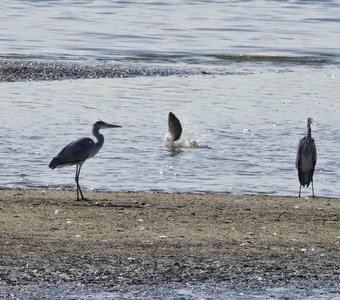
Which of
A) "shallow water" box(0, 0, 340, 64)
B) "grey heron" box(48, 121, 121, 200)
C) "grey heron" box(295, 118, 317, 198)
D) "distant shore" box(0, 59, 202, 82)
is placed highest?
"grey heron" box(48, 121, 121, 200)

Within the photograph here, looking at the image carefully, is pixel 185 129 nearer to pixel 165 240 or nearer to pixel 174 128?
pixel 174 128

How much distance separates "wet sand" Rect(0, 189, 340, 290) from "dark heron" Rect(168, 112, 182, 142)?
542 centimetres

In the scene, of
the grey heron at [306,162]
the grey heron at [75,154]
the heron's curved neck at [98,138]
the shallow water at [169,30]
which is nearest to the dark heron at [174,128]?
the grey heron at [306,162]

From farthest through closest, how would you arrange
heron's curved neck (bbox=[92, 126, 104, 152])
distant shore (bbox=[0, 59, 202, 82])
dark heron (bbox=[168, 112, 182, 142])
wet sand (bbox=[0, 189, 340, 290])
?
distant shore (bbox=[0, 59, 202, 82]) → dark heron (bbox=[168, 112, 182, 142]) → heron's curved neck (bbox=[92, 126, 104, 152]) → wet sand (bbox=[0, 189, 340, 290])

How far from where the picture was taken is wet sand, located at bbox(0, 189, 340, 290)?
11586mm

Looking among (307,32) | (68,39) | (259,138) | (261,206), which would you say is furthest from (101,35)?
(261,206)

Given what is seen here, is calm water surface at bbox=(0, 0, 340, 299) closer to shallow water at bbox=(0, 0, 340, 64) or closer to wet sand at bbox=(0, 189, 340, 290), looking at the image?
shallow water at bbox=(0, 0, 340, 64)

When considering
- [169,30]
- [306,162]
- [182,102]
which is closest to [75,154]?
[306,162]

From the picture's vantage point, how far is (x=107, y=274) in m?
11.6

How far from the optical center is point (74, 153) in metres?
16.1

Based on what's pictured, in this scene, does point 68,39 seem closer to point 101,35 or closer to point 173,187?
point 101,35

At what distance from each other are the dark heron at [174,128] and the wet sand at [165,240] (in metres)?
5.42

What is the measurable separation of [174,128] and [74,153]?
244 inches

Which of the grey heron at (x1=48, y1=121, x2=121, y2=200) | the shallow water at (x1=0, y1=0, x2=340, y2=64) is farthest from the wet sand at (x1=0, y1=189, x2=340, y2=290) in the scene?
the shallow water at (x1=0, y1=0, x2=340, y2=64)
